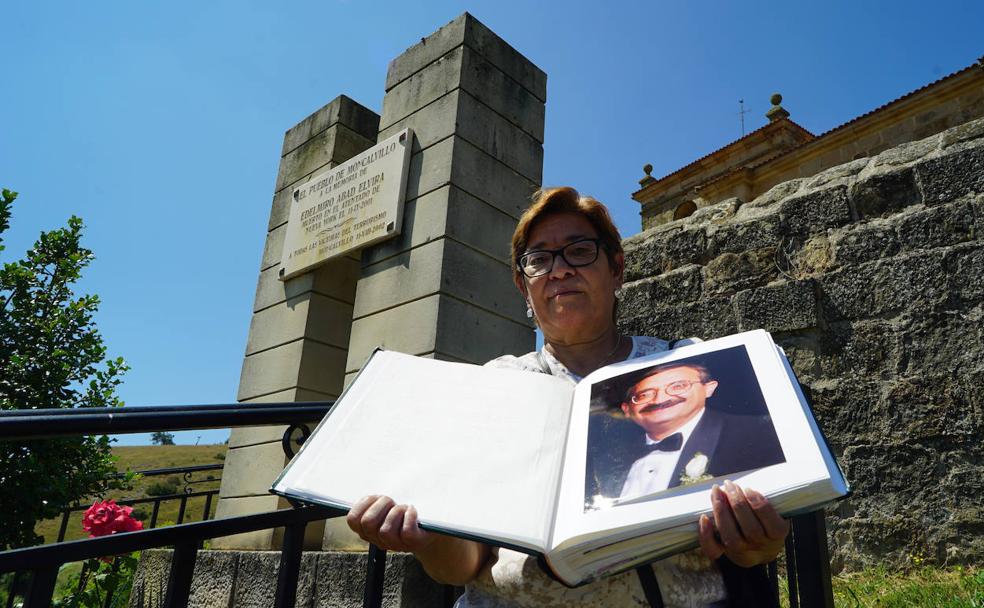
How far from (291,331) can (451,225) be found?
5.96 feet

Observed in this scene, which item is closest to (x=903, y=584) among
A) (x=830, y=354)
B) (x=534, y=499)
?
(x=830, y=354)

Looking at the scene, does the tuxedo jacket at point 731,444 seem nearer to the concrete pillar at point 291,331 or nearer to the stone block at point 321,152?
the concrete pillar at point 291,331

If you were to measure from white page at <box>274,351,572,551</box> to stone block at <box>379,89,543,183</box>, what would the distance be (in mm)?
3579

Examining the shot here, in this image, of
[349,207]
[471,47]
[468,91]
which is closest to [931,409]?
[468,91]

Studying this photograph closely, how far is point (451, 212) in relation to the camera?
4418 mm

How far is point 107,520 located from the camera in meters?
4.07

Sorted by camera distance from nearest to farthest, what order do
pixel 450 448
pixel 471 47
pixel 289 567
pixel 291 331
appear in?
pixel 450 448
pixel 289 567
pixel 471 47
pixel 291 331

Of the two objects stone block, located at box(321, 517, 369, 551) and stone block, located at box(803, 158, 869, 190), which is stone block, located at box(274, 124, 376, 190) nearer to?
stone block, located at box(321, 517, 369, 551)

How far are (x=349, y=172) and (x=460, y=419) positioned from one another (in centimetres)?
434

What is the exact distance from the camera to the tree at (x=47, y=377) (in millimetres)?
5445

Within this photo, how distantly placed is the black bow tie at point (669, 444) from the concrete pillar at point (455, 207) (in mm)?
3032

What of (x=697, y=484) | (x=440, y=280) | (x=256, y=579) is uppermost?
(x=440, y=280)

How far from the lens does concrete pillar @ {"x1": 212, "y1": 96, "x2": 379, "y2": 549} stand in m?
4.80

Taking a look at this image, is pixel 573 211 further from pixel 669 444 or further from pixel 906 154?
pixel 906 154
